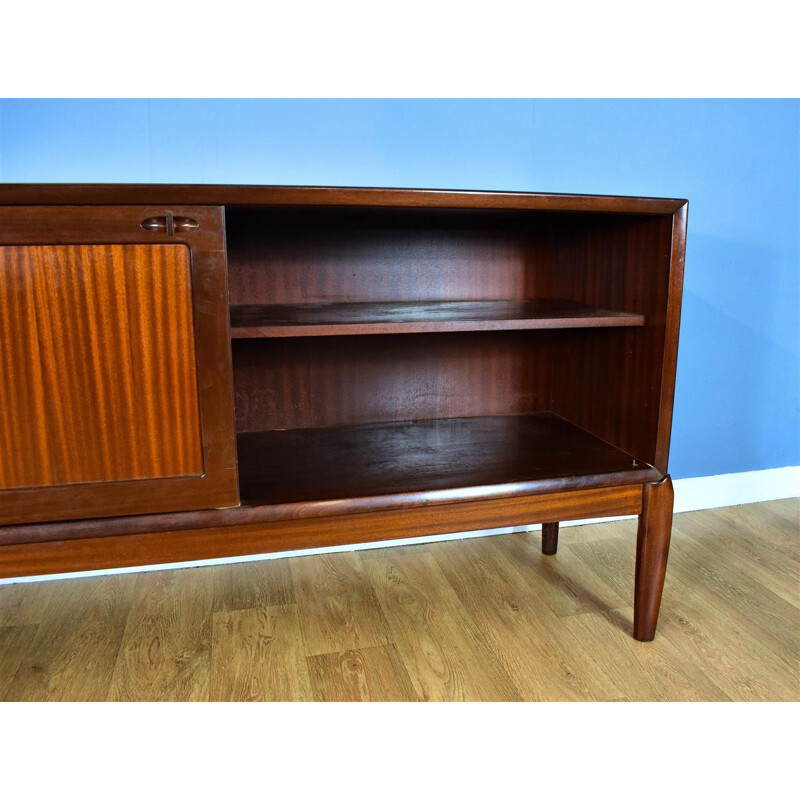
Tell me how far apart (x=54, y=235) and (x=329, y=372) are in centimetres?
58

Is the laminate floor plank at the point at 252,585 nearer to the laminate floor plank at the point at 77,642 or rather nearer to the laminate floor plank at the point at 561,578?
the laminate floor plank at the point at 77,642

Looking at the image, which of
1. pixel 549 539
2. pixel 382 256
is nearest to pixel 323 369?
pixel 382 256

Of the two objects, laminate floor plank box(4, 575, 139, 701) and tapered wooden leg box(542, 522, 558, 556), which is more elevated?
tapered wooden leg box(542, 522, 558, 556)

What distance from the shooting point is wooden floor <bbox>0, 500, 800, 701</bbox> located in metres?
1.10

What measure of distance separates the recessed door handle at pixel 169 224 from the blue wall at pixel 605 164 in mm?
492

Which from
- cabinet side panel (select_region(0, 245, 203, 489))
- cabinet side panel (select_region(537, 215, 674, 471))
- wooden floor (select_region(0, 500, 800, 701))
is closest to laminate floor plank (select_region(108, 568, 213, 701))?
wooden floor (select_region(0, 500, 800, 701))

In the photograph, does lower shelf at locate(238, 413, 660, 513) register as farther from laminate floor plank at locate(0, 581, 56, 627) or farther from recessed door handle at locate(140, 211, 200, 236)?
laminate floor plank at locate(0, 581, 56, 627)

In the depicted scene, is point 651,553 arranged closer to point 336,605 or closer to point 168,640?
point 336,605

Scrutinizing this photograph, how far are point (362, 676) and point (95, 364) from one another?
→ 0.64 metres

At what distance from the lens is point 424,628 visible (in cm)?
126
